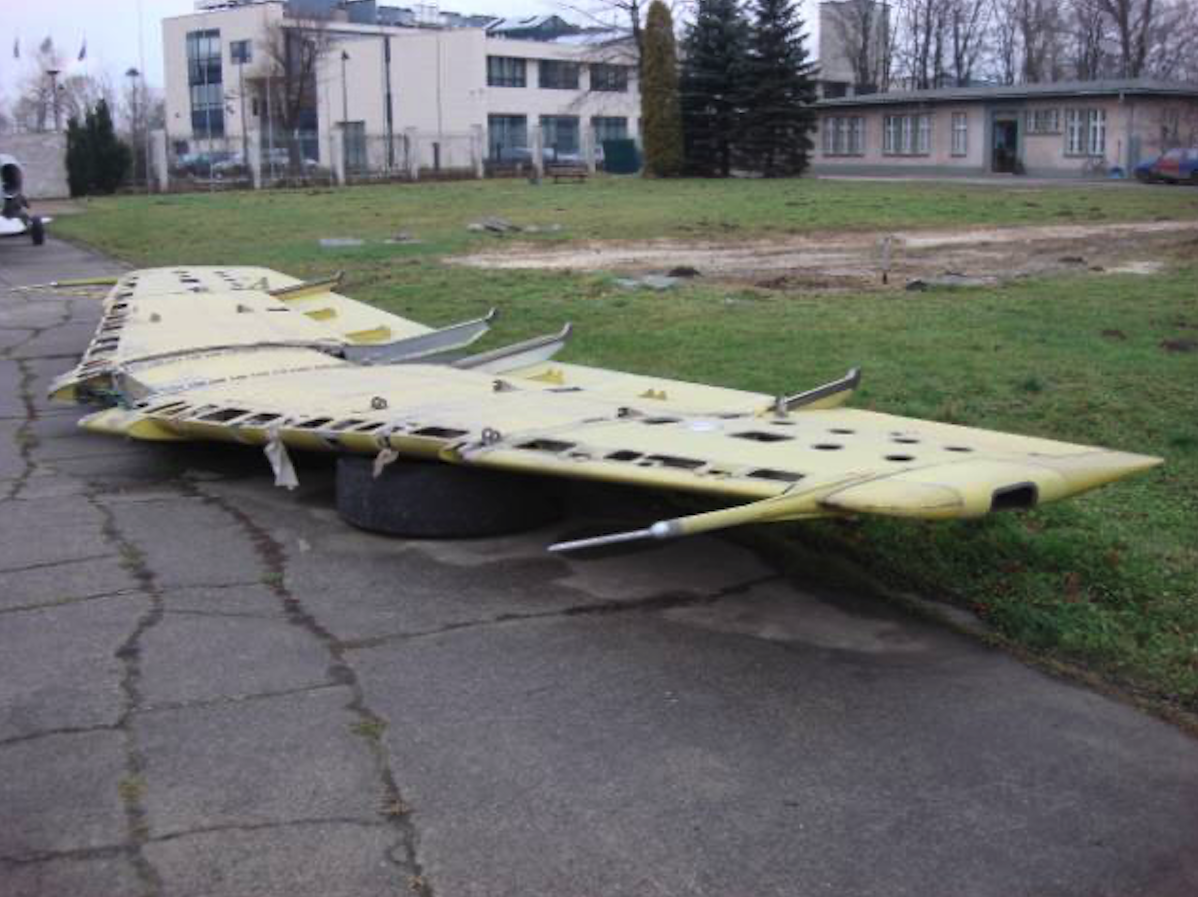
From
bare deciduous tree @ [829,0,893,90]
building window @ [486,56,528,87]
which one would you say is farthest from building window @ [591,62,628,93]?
bare deciduous tree @ [829,0,893,90]

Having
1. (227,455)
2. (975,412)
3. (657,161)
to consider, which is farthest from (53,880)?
(657,161)

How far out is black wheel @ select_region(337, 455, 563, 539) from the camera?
604cm

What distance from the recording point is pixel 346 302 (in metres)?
11.6

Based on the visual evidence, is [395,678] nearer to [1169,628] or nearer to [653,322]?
[1169,628]

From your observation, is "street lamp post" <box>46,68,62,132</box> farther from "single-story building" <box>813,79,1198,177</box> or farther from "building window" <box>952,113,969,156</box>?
"building window" <box>952,113,969,156</box>

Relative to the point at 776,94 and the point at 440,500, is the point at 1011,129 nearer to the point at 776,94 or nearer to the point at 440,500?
the point at 776,94

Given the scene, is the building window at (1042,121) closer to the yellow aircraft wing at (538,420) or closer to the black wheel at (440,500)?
the yellow aircraft wing at (538,420)

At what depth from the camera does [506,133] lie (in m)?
78.8

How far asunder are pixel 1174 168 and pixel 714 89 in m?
15.3

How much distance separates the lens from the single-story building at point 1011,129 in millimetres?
45438

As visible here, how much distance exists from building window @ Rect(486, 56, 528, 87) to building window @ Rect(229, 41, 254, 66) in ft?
52.7

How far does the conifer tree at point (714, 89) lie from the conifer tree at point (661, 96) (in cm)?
78

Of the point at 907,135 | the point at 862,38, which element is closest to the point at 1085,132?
the point at 907,135

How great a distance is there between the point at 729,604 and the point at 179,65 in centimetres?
8997
